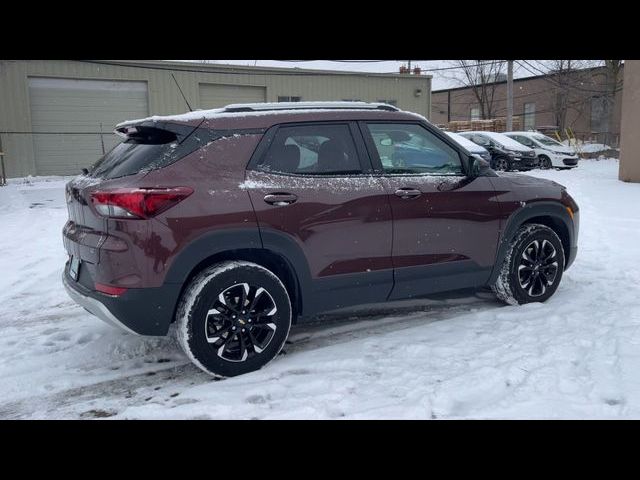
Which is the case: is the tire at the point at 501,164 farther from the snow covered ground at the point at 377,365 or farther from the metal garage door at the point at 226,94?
the snow covered ground at the point at 377,365

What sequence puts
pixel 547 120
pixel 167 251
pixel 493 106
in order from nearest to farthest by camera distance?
pixel 167 251
pixel 547 120
pixel 493 106

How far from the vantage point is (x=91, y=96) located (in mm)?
21953

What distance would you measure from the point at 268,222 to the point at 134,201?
2.86 feet

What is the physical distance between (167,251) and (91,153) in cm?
2065

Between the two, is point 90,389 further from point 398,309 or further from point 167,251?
point 398,309

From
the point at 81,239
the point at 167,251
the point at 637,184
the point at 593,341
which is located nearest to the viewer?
the point at 167,251

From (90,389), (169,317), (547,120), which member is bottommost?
(90,389)

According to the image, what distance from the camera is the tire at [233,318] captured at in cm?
366

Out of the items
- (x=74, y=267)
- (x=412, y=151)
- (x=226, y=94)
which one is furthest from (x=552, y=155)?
(x=74, y=267)

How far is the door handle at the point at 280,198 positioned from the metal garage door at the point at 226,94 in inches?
815

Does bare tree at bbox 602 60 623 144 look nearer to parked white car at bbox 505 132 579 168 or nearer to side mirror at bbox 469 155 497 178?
parked white car at bbox 505 132 579 168

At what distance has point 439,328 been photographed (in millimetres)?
4699

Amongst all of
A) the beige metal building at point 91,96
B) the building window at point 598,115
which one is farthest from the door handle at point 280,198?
the building window at point 598,115

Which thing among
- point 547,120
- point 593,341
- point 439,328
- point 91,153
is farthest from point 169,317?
point 547,120
